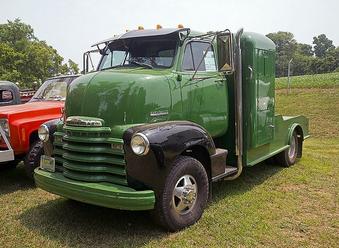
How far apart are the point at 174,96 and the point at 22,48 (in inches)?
1886

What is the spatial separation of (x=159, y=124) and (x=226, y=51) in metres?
1.41

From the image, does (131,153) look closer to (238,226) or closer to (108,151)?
(108,151)

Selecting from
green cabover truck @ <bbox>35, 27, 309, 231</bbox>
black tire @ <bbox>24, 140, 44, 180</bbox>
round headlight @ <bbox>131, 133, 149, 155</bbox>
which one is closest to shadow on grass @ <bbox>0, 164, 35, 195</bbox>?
black tire @ <bbox>24, 140, 44, 180</bbox>

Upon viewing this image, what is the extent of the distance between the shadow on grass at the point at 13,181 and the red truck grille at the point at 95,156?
2.43 meters

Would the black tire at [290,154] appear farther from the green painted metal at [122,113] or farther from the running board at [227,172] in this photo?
the running board at [227,172]

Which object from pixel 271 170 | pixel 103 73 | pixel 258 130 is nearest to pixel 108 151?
pixel 103 73

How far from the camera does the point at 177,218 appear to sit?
14.2ft

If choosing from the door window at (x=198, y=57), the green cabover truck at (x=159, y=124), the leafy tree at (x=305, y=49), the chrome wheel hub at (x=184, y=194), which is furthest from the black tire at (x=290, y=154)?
the leafy tree at (x=305, y=49)

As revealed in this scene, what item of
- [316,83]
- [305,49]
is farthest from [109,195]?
[305,49]

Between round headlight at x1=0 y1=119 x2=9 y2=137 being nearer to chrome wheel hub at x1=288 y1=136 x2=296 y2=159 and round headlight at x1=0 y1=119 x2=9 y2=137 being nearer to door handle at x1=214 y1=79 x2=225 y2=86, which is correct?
door handle at x1=214 y1=79 x2=225 y2=86

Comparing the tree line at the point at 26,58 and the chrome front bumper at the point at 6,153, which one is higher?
the tree line at the point at 26,58

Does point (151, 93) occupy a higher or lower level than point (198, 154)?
higher

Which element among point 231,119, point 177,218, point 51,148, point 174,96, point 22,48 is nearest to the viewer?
point 177,218

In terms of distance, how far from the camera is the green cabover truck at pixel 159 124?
13.4 feet
